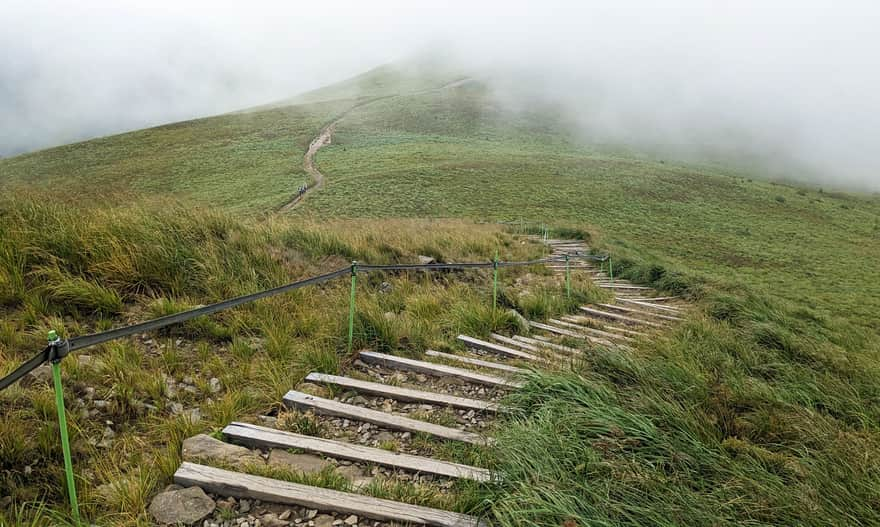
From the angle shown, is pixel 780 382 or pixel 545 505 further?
pixel 780 382

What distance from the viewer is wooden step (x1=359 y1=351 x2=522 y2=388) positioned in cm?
410

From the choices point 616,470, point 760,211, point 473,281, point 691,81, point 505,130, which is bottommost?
point 473,281

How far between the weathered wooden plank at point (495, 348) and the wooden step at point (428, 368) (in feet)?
2.64

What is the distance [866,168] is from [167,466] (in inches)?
3695

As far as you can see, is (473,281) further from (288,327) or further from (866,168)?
(866,168)

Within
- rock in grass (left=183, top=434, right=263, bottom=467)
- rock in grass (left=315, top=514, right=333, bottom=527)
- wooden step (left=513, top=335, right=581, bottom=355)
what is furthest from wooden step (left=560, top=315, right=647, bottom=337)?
rock in grass (left=183, top=434, right=263, bottom=467)

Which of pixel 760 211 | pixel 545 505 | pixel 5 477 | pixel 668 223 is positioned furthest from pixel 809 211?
pixel 5 477

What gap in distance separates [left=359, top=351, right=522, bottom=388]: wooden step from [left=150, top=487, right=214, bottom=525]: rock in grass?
214cm

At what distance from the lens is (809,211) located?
3228 cm

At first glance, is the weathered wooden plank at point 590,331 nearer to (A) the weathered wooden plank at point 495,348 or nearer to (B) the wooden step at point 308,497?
(A) the weathered wooden plank at point 495,348

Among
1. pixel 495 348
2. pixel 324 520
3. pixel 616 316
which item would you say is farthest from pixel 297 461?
pixel 616 316

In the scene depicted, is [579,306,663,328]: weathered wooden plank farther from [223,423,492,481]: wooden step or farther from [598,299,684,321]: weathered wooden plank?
[223,423,492,481]: wooden step

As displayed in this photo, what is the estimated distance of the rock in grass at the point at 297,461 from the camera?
109 inches

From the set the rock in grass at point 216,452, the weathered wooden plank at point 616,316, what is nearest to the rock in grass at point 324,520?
the rock in grass at point 216,452
